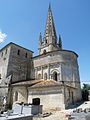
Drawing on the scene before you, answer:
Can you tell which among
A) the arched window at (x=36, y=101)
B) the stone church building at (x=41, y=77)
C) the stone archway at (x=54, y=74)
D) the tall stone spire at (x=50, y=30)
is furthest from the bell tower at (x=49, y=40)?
the arched window at (x=36, y=101)

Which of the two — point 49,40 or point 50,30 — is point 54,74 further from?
point 50,30

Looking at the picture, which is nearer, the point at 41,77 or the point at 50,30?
the point at 41,77

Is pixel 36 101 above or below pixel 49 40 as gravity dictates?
below

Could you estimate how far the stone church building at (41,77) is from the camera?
2069 cm

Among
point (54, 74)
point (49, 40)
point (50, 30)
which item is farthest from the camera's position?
point (50, 30)

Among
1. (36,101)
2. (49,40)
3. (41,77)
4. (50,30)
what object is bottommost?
(36,101)

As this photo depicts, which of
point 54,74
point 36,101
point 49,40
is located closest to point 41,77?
point 54,74

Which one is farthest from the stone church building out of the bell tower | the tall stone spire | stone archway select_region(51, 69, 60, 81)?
the tall stone spire

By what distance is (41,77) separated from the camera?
1133 inches

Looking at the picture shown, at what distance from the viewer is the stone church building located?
20689mm

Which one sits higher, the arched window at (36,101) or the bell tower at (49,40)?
the bell tower at (49,40)

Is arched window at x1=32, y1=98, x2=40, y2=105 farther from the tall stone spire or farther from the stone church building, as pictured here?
the tall stone spire

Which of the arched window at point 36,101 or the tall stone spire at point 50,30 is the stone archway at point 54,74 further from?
the tall stone spire at point 50,30

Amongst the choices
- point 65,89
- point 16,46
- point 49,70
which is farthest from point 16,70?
point 65,89
